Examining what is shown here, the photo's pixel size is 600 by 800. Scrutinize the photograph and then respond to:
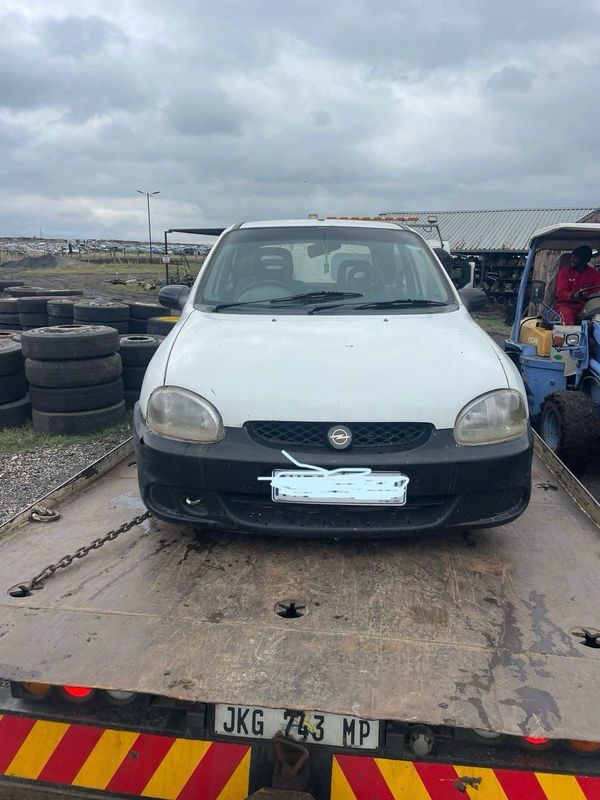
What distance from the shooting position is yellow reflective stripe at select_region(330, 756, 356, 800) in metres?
1.73

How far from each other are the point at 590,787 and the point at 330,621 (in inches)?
34.6

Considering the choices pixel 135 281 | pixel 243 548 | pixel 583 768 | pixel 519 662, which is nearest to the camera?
pixel 583 768

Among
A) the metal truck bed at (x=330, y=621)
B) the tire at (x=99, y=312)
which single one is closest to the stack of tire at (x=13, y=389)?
the tire at (x=99, y=312)

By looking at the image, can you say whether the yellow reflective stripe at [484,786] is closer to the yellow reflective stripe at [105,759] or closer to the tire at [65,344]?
the yellow reflective stripe at [105,759]

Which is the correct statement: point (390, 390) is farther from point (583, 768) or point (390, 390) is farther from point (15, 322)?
point (15, 322)

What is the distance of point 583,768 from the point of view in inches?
65.7

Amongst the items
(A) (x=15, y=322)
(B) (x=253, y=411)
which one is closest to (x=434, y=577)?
(B) (x=253, y=411)

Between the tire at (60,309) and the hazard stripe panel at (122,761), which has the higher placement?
the tire at (60,309)

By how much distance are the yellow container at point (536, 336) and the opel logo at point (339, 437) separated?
15.4 feet

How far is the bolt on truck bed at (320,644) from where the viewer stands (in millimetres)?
1712

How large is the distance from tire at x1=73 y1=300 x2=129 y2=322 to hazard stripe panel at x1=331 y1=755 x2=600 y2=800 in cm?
712

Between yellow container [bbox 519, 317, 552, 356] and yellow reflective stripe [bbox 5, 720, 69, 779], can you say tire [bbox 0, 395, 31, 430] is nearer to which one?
yellow reflective stripe [bbox 5, 720, 69, 779]

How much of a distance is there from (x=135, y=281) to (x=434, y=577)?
98.8ft

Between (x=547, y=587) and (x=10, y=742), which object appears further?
(x=547, y=587)
